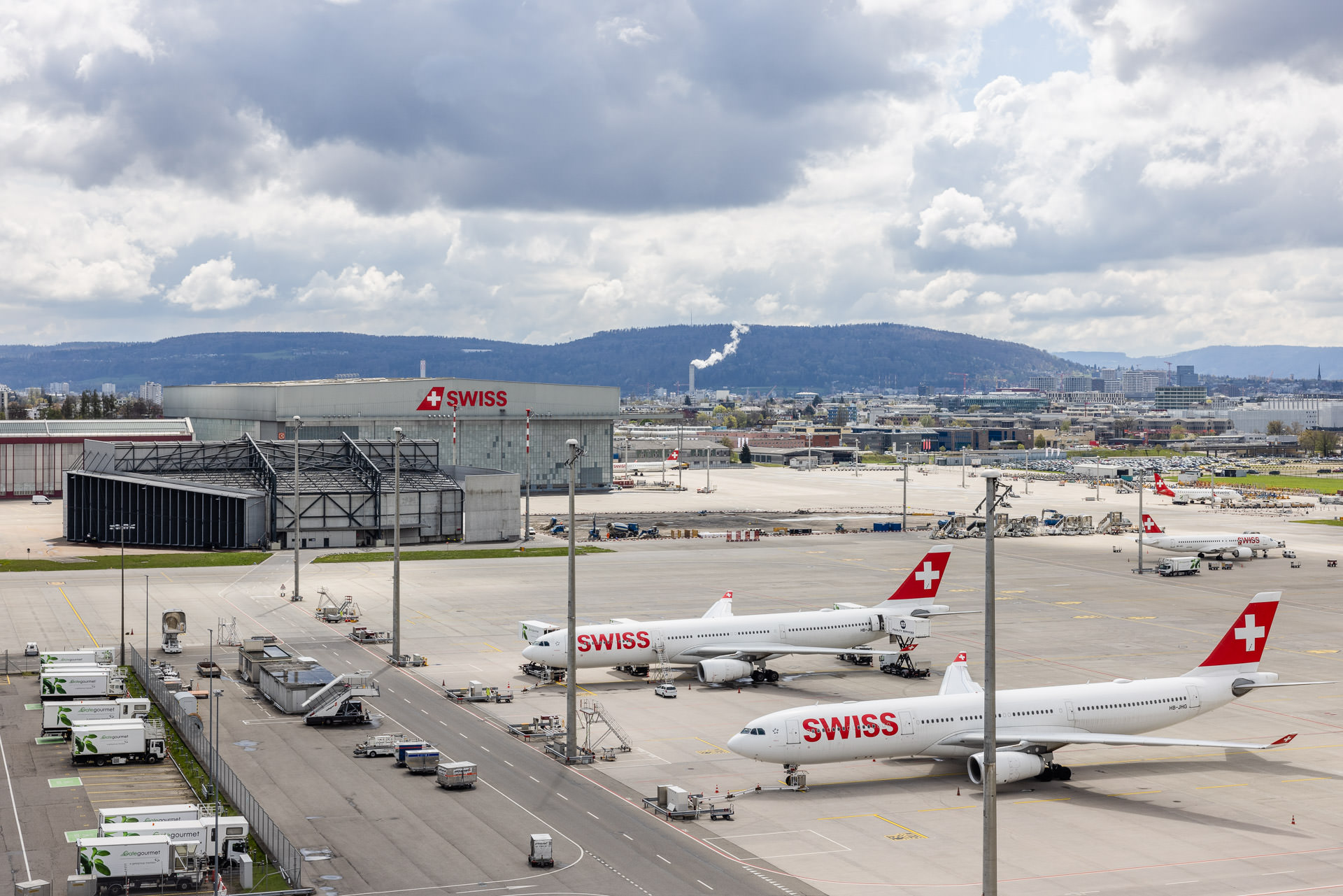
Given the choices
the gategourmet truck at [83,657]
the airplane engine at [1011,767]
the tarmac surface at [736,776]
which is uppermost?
the gategourmet truck at [83,657]

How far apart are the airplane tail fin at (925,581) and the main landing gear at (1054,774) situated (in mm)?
24576

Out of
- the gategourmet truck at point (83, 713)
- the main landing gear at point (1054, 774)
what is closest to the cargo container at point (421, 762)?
the gategourmet truck at point (83, 713)

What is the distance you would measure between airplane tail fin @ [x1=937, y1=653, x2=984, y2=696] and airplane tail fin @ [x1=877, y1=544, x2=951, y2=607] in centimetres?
1903

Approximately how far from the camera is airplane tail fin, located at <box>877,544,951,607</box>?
81625 millimetres

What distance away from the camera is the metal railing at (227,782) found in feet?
148

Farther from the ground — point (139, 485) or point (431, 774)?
point (139, 485)

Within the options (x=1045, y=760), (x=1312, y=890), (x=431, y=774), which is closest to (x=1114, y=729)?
(x=1045, y=760)

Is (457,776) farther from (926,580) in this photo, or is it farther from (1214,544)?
(1214,544)

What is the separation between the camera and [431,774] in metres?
57.6

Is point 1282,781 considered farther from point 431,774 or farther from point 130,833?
point 130,833

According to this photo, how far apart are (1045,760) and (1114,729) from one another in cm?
419

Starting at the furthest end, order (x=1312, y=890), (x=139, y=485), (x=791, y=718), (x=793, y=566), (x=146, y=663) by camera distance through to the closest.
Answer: (x=139, y=485) → (x=793, y=566) → (x=146, y=663) → (x=791, y=718) → (x=1312, y=890)

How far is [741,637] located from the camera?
78.6 m

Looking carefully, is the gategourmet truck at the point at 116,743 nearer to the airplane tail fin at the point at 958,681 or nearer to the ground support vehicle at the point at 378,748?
the ground support vehicle at the point at 378,748
